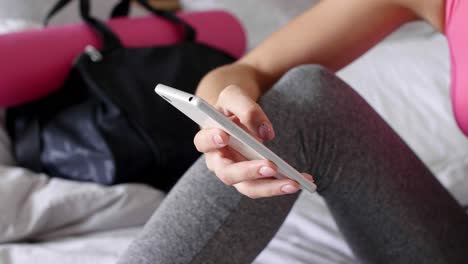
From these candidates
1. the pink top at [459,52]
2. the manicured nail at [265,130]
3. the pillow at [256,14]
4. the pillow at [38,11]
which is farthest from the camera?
the pillow at [256,14]

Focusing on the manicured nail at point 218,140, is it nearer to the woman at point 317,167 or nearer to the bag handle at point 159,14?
the woman at point 317,167

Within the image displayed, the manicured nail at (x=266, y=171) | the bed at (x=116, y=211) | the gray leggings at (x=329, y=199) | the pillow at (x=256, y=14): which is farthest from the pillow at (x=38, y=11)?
the manicured nail at (x=266, y=171)

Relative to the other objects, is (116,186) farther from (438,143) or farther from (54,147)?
(438,143)

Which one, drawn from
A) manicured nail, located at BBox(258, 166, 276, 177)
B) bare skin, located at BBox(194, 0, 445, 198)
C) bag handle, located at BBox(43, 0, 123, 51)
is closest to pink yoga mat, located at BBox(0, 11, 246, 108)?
bag handle, located at BBox(43, 0, 123, 51)

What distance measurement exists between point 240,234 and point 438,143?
0.56m

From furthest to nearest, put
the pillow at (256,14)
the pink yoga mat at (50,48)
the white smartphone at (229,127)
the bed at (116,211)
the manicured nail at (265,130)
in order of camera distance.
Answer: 1. the pillow at (256,14)
2. the pink yoga mat at (50,48)
3. the bed at (116,211)
4. the manicured nail at (265,130)
5. the white smartphone at (229,127)

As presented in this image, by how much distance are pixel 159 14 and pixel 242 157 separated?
70cm

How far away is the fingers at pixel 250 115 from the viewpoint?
18.4 inches

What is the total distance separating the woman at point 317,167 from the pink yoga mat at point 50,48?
41 centimetres

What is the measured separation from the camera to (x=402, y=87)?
106cm

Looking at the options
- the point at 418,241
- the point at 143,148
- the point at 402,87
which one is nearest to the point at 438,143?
the point at 402,87

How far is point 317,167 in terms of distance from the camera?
21.6 inches

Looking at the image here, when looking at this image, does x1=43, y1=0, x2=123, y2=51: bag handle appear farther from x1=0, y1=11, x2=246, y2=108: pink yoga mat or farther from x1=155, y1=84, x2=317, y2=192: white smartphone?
x1=155, y1=84, x2=317, y2=192: white smartphone

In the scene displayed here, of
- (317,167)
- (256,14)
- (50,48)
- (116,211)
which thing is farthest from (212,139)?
(256,14)
